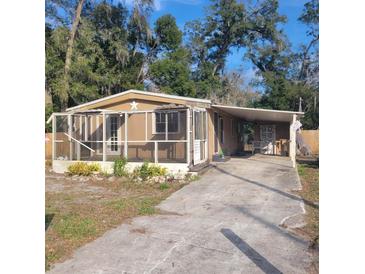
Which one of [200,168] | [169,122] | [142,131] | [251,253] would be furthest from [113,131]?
[251,253]

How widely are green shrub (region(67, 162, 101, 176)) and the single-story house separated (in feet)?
0.95

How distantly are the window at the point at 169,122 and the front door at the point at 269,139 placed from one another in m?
11.6

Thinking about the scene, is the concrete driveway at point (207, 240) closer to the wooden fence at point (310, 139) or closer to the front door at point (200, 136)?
the front door at point (200, 136)

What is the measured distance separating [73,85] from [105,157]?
900cm

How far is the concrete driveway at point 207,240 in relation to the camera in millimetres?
4184

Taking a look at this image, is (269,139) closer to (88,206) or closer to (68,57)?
(68,57)

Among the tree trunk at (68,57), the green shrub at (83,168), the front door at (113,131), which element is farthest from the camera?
the tree trunk at (68,57)

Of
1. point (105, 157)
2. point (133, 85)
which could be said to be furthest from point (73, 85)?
point (105, 157)

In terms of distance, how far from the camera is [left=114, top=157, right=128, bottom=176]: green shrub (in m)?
12.3

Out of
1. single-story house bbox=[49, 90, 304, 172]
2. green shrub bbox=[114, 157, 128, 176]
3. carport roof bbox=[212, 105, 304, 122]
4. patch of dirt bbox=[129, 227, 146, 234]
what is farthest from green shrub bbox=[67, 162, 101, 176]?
patch of dirt bbox=[129, 227, 146, 234]

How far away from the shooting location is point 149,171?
38.3ft

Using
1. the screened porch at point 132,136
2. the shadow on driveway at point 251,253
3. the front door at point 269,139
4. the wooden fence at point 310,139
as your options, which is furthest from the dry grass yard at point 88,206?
the wooden fence at point 310,139
